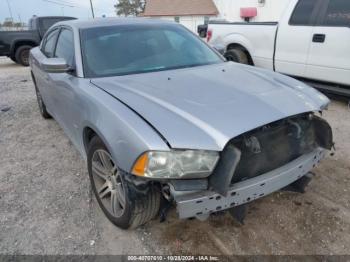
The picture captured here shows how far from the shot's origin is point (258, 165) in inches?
78.0

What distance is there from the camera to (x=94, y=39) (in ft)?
9.60

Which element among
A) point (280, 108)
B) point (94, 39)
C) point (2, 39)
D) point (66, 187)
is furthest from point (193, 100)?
point (2, 39)

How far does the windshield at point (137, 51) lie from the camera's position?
109 inches

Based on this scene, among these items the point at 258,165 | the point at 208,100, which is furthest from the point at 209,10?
the point at 258,165

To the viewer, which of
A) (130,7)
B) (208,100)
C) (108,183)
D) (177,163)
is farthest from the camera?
(130,7)

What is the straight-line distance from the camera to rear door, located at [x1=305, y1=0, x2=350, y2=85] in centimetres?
452

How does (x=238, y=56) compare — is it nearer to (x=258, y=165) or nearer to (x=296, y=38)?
(x=296, y=38)

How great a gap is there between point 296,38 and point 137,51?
3414 millimetres

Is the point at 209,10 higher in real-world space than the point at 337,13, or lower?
lower

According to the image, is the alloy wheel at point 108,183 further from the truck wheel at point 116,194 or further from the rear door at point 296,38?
the rear door at point 296,38

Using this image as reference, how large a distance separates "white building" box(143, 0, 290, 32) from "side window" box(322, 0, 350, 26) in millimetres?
9601

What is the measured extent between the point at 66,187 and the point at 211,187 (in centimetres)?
183


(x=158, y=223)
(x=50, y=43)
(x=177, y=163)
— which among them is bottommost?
(x=158, y=223)

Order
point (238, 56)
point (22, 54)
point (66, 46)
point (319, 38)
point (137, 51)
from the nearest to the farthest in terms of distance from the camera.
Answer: point (137, 51)
point (66, 46)
point (319, 38)
point (238, 56)
point (22, 54)
